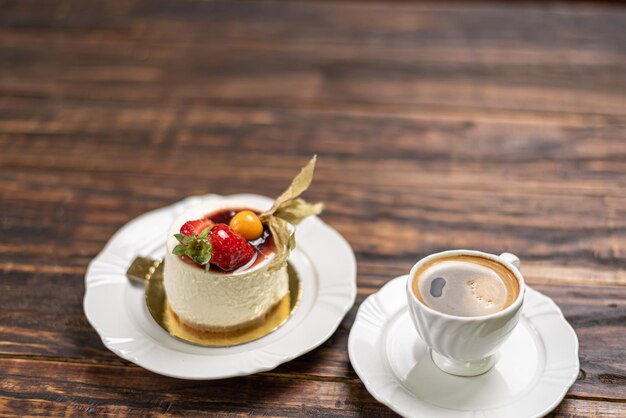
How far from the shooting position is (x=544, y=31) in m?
2.10

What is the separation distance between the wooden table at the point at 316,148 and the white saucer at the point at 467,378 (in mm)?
48

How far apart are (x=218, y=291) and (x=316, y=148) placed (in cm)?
60

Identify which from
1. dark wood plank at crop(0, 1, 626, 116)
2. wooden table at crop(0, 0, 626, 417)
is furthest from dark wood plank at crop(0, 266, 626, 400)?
dark wood plank at crop(0, 1, 626, 116)

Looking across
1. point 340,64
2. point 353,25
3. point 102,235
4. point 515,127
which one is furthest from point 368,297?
point 353,25

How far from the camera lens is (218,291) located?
112 cm

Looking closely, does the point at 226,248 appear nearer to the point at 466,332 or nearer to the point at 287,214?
the point at 287,214

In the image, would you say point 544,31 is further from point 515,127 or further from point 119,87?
point 119,87

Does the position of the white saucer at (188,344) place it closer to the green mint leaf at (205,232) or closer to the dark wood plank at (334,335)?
the dark wood plank at (334,335)

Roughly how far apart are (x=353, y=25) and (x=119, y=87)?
2.07 ft

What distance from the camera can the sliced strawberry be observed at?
112 cm

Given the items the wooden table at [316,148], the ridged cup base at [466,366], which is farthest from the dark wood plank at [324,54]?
the ridged cup base at [466,366]

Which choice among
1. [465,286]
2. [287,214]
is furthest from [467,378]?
[287,214]

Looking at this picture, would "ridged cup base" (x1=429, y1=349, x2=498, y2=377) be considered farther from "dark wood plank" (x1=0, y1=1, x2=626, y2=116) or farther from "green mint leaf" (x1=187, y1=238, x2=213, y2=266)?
"dark wood plank" (x1=0, y1=1, x2=626, y2=116)

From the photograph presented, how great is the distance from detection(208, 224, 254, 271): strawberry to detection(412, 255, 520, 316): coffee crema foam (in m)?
0.23
